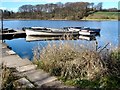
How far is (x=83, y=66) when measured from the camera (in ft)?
23.9

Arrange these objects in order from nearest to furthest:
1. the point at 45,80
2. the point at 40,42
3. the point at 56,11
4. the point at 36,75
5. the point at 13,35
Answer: the point at 45,80 < the point at 36,75 < the point at 40,42 < the point at 13,35 < the point at 56,11

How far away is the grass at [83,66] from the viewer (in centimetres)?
674

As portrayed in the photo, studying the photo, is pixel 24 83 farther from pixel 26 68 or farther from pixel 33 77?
pixel 26 68

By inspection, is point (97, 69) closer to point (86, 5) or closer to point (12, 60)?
point (12, 60)

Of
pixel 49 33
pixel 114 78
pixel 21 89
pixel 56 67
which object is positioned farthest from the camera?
pixel 49 33

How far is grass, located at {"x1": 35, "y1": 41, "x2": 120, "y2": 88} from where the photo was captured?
6743mm

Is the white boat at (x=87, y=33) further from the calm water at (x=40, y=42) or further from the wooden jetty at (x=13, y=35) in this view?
the wooden jetty at (x=13, y=35)

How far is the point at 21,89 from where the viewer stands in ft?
20.0

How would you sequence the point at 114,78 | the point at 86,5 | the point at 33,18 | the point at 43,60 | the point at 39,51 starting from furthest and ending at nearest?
the point at 33,18 → the point at 86,5 → the point at 39,51 → the point at 43,60 → the point at 114,78

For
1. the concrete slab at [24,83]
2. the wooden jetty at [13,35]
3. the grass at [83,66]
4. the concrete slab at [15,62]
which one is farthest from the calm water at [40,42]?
the concrete slab at [24,83]

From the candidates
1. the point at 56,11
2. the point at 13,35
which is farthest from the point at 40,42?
the point at 56,11

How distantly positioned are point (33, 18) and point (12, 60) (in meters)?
65.3

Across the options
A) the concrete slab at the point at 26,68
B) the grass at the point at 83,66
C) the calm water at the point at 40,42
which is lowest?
the calm water at the point at 40,42

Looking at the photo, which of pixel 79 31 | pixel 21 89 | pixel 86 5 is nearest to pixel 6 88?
pixel 21 89
